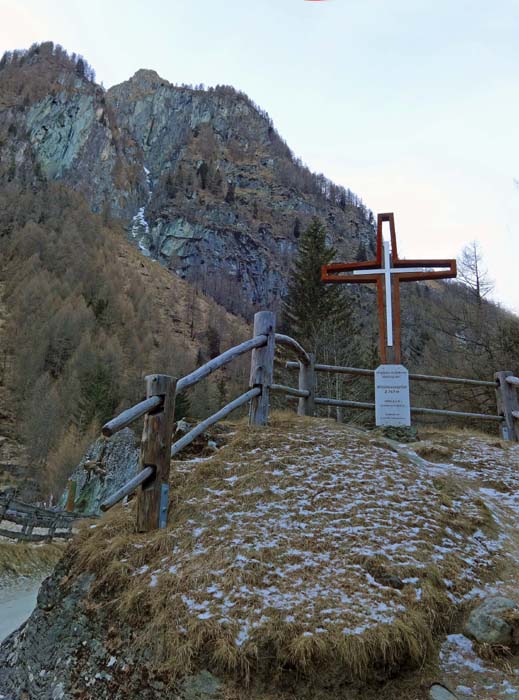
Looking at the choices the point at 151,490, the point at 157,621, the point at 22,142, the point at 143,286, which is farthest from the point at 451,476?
the point at 22,142

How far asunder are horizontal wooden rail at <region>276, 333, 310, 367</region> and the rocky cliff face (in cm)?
9130

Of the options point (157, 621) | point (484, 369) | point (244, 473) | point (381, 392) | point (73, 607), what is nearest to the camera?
point (157, 621)

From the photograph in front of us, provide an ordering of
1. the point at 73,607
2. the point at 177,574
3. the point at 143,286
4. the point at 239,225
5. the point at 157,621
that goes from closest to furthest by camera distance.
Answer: the point at 157,621 < the point at 177,574 < the point at 73,607 < the point at 143,286 < the point at 239,225

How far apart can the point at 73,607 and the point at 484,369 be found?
1910 centimetres

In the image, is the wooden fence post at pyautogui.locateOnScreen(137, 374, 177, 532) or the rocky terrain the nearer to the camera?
the rocky terrain

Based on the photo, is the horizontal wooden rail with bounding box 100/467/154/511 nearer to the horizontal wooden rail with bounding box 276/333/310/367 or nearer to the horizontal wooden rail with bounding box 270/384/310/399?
the horizontal wooden rail with bounding box 270/384/310/399

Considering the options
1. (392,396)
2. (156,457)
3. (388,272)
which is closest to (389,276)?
(388,272)

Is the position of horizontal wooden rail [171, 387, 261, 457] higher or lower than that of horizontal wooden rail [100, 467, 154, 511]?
higher

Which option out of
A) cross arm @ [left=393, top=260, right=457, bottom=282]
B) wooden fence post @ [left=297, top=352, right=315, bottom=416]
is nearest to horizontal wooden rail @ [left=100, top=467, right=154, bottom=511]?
wooden fence post @ [left=297, top=352, right=315, bottom=416]

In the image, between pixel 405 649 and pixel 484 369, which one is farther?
pixel 484 369

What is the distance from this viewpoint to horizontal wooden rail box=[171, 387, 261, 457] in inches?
159

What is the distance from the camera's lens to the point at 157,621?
2604 millimetres

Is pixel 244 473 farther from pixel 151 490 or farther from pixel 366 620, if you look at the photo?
pixel 366 620

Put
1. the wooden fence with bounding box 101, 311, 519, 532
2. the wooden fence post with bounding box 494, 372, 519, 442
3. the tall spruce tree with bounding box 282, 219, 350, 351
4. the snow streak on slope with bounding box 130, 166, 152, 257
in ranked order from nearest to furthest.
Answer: the wooden fence with bounding box 101, 311, 519, 532, the wooden fence post with bounding box 494, 372, 519, 442, the tall spruce tree with bounding box 282, 219, 350, 351, the snow streak on slope with bounding box 130, 166, 152, 257
